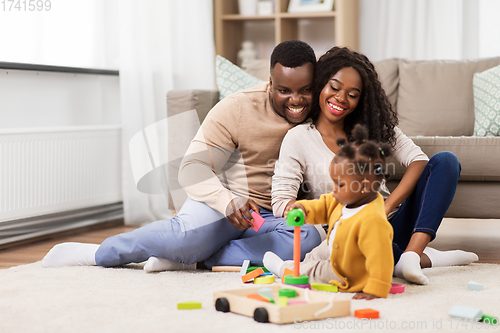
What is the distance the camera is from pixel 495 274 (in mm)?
1485

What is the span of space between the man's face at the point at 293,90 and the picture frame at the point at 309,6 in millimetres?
1684

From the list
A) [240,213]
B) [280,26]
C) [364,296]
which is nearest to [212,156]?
[240,213]

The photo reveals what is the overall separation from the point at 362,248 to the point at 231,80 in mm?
1308

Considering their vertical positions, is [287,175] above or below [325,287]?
above

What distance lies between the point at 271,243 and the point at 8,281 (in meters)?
0.70

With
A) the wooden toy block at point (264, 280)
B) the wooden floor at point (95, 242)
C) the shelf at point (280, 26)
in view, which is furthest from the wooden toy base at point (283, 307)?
the shelf at point (280, 26)

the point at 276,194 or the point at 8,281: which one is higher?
the point at 276,194

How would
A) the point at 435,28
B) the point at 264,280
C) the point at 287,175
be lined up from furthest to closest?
the point at 435,28 < the point at 287,175 < the point at 264,280

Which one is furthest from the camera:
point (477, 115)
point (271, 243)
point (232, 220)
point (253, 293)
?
point (477, 115)

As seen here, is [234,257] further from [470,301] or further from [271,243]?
[470,301]

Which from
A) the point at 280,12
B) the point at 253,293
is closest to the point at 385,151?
the point at 253,293

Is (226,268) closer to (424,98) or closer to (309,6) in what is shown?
(424,98)

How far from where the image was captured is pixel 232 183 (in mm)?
1574

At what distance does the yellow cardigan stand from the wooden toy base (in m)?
0.12
